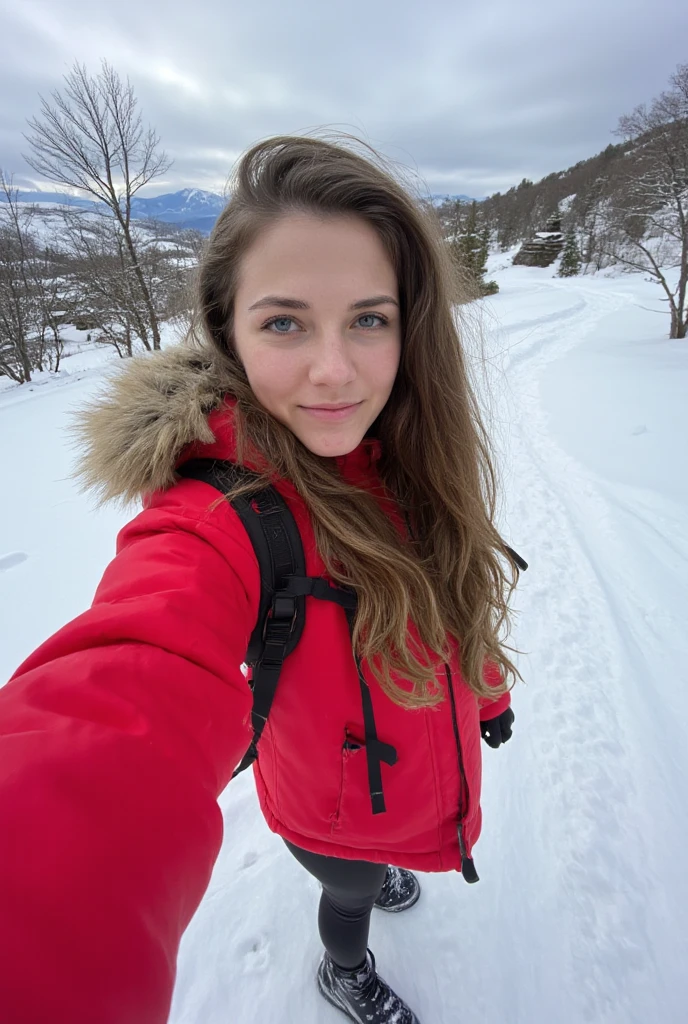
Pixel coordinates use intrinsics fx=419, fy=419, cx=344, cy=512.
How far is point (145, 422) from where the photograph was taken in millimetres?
873

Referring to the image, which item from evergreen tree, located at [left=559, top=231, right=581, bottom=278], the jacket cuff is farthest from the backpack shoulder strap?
evergreen tree, located at [left=559, top=231, right=581, bottom=278]

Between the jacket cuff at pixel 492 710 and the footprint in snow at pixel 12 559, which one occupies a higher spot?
the jacket cuff at pixel 492 710

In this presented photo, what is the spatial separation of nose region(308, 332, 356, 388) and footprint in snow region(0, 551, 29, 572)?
4.18 meters

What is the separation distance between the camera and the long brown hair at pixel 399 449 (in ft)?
2.92

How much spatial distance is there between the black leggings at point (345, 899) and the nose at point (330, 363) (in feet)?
4.06

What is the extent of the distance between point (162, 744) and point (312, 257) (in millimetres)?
921

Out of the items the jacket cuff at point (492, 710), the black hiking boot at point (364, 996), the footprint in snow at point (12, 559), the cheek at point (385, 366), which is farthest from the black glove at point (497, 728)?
the footprint in snow at point (12, 559)

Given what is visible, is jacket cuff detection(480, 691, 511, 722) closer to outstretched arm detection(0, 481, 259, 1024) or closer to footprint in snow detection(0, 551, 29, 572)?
outstretched arm detection(0, 481, 259, 1024)

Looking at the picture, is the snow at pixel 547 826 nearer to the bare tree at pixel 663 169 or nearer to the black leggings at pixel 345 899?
the black leggings at pixel 345 899

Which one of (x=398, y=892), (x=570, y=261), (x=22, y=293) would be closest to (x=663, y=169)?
(x=398, y=892)

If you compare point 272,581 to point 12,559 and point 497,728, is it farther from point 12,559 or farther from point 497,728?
point 12,559

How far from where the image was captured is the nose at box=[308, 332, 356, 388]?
0.87 metres

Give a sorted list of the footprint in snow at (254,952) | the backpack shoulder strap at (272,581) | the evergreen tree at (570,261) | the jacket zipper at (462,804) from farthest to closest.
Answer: the evergreen tree at (570,261) → the footprint in snow at (254,952) → the jacket zipper at (462,804) → the backpack shoulder strap at (272,581)

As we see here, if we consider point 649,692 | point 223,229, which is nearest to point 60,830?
point 223,229
